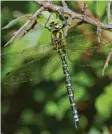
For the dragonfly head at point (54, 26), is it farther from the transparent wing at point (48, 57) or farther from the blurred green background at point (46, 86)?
the transparent wing at point (48, 57)

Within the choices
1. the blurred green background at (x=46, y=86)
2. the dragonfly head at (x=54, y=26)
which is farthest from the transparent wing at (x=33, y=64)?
the dragonfly head at (x=54, y=26)

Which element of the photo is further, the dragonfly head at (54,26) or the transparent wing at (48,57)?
the transparent wing at (48,57)

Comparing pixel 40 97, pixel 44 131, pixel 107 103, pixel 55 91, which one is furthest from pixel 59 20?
pixel 44 131

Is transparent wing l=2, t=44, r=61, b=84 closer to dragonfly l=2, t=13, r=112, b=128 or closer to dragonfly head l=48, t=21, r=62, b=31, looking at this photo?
dragonfly l=2, t=13, r=112, b=128

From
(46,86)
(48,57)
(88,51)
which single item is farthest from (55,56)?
(46,86)

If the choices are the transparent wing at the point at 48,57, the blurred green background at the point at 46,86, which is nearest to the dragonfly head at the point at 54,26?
the blurred green background at the point at 46,86

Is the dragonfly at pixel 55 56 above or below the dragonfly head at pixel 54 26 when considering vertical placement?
below

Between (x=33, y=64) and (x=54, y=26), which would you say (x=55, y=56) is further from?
(x=54, y=26)

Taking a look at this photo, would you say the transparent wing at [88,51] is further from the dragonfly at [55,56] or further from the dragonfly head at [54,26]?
the dragonfly head at [54,26]
